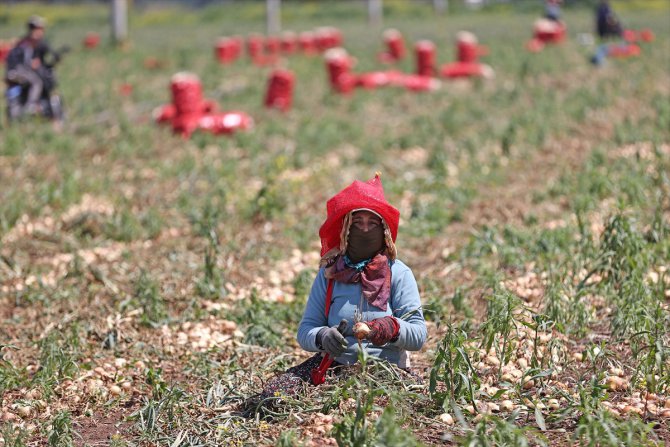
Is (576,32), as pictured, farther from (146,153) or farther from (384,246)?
(384,246)

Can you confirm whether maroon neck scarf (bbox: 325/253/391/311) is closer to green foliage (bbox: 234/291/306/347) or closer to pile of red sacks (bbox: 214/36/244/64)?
green foliage (bbox: 234/291/306/347)

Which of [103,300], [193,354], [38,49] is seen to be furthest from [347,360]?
[38,49]

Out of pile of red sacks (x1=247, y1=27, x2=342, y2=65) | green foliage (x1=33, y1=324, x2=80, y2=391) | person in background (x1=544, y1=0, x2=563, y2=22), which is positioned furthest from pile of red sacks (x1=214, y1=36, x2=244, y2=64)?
green foliage (x1=33, y1=324, x2=80, y2=391)

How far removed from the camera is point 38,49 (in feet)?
42.7

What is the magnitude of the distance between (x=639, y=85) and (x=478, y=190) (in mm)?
6339

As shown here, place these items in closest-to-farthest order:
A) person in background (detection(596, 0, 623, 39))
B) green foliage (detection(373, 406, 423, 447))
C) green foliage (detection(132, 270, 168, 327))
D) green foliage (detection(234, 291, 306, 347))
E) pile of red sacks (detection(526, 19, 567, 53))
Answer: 1. green foliage (detection(373, 406, 423, 447))
2. green foliage (detection(234, 291, 306, 347))
3. green foliage (detection(132, 270, 168, 327))
4. person in background (detection(596, 0, 623, 39))
5. pile of red sacks (detection(526, 19, 567, 53))

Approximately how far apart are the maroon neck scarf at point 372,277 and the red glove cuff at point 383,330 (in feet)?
0.52

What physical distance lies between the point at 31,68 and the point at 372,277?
32.0ft

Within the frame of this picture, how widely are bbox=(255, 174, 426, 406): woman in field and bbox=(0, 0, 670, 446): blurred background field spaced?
16cm

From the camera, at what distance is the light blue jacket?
4.38 metres

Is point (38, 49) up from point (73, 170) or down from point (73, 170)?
up

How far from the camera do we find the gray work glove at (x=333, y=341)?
Answer: 4.21 meters

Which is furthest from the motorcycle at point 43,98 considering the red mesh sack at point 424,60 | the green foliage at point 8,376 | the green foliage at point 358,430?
the green foliage at point 358,430

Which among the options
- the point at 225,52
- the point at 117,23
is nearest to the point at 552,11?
Answer: the point at 225,52
